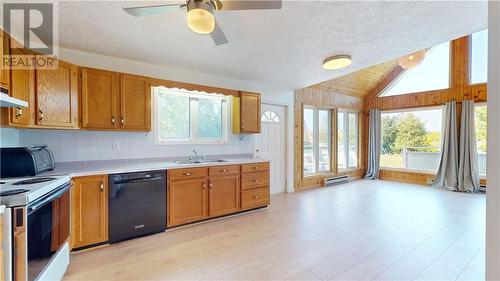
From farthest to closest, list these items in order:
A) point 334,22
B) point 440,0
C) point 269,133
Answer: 1. point 269,133
2. point 334,22
3. point 440,0

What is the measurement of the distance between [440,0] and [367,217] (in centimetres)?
→ 293

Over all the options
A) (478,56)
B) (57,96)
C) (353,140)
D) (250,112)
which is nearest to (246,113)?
(250,112)

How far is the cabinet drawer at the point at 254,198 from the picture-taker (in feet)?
12.1

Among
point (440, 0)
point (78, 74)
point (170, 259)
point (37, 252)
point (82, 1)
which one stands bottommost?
point (170, 259)

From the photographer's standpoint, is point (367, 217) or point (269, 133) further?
point (269, 133)

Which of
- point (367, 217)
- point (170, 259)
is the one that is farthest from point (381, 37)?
point (170, 259)

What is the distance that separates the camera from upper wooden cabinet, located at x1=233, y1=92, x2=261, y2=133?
411cm

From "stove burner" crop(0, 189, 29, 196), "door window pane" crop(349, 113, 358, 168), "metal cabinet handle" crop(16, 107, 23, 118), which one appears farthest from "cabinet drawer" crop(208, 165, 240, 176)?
"door window pane" crop(349, 113, 358, 168)

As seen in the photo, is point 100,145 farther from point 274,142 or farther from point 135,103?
point 274,142

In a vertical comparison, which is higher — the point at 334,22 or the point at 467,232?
the point at 334,22

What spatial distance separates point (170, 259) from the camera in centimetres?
233

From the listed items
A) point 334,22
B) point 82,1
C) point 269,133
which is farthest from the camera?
point 269,133

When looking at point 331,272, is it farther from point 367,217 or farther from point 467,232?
point 467,232

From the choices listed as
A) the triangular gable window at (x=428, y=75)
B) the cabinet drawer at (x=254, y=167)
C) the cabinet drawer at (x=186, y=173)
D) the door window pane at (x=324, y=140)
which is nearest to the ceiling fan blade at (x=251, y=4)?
the cabinet drawer at (x=186, y=173)
